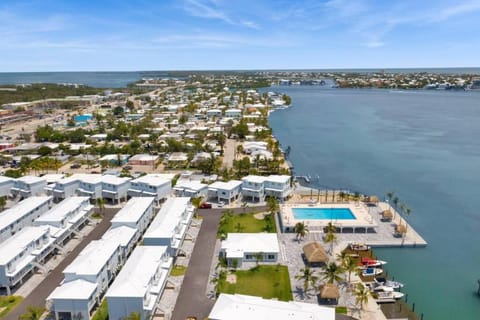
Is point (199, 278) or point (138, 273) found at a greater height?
point (138, 273)

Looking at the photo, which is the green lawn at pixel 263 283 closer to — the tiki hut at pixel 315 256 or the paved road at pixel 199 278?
the paved road at pixel 199 278

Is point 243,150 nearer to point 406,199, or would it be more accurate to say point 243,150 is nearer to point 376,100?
point 406,199

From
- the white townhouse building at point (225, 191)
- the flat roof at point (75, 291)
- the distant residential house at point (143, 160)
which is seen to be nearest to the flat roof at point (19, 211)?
the flat roof at point (75, 291)

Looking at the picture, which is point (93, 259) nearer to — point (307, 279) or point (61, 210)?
point (61, 210)

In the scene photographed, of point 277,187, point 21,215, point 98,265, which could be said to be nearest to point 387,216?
point 277,187

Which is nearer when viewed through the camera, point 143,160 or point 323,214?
point 323,214

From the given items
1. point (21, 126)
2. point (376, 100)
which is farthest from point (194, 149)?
point (376, 100)
